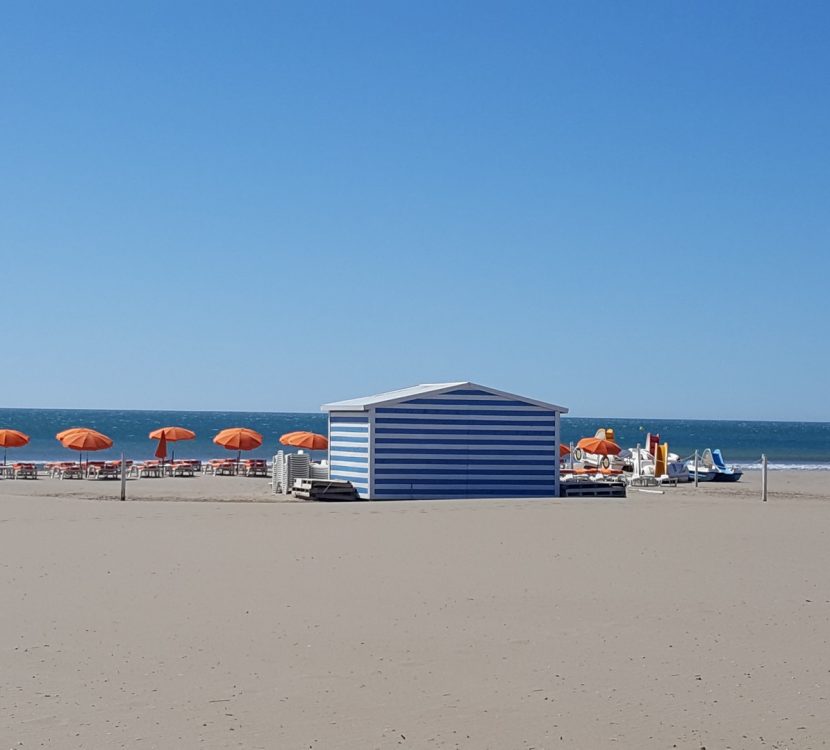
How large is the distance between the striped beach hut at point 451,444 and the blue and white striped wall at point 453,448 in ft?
0.07

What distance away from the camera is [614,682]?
6.82 m

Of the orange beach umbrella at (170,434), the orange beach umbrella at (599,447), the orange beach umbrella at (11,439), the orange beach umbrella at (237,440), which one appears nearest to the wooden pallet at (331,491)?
the orange beach umbrella at (237,440)

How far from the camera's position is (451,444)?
73.6 feet

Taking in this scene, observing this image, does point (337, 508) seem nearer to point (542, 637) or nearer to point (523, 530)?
point (523, 530)

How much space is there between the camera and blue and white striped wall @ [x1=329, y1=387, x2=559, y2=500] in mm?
22125

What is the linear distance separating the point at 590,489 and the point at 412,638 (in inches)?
629

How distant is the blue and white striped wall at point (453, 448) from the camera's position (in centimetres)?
2212

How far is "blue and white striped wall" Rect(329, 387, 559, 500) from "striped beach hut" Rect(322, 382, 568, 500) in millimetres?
20

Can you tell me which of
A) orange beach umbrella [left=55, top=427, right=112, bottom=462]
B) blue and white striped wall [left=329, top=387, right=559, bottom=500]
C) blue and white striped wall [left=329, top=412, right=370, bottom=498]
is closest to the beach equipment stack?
orange beach umbrella [left=55, top=427, right=112, bottom=462]

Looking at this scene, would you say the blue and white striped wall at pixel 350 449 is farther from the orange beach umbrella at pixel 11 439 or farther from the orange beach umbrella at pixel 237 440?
the orange beach umbrella at pixel 11 439

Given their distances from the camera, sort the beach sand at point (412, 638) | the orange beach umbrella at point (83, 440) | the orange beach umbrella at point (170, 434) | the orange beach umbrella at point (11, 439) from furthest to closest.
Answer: the orange beach umbrella at point (170, 434)
the orange beach umbrella at point (11, 439)
the orange beach umbrella at point (83, 440)
the beach sand at point (412, 638)

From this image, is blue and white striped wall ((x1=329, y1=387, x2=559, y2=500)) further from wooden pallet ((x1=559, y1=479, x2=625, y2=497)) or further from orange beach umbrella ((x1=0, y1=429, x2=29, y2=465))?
orange beach umbrella ((x1=0, y1=429, x2=29, y2=465))

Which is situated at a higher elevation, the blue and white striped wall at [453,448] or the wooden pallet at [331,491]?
the blue and white striped wall at [453,448]

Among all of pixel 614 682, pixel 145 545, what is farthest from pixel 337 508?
pixel 614 682
